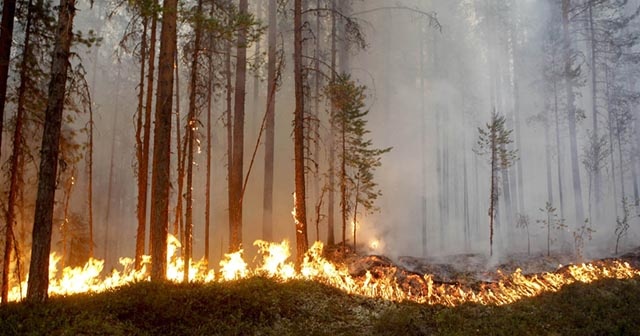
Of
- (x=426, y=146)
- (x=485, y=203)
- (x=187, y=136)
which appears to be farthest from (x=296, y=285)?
(x=485, y=203)

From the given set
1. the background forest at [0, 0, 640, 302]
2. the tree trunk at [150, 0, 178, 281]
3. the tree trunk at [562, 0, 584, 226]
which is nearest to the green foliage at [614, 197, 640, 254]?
the background forest at [0, 0, 640, 302]

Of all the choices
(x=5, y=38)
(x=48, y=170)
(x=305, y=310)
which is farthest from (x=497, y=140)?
(x=5, y=38)

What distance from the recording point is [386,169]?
33.0 meters

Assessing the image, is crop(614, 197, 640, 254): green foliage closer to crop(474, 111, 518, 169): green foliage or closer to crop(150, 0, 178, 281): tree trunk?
crop(474, 111, 518, 169): green foliage

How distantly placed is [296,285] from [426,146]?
114 feet

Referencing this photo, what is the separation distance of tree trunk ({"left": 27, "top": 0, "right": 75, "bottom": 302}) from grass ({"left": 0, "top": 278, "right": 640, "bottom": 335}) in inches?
20.6

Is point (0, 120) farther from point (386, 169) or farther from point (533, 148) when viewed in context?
point (533, 148)

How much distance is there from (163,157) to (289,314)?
4.77 meters

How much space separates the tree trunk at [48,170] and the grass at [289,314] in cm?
52

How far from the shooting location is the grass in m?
6.57

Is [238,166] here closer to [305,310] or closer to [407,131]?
[305,310]

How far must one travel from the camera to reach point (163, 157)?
969cm

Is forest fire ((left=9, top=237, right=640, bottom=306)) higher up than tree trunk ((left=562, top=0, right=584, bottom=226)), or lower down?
lower down

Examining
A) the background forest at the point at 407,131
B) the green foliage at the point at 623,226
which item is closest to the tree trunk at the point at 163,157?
the background forest at the point at 407,131
